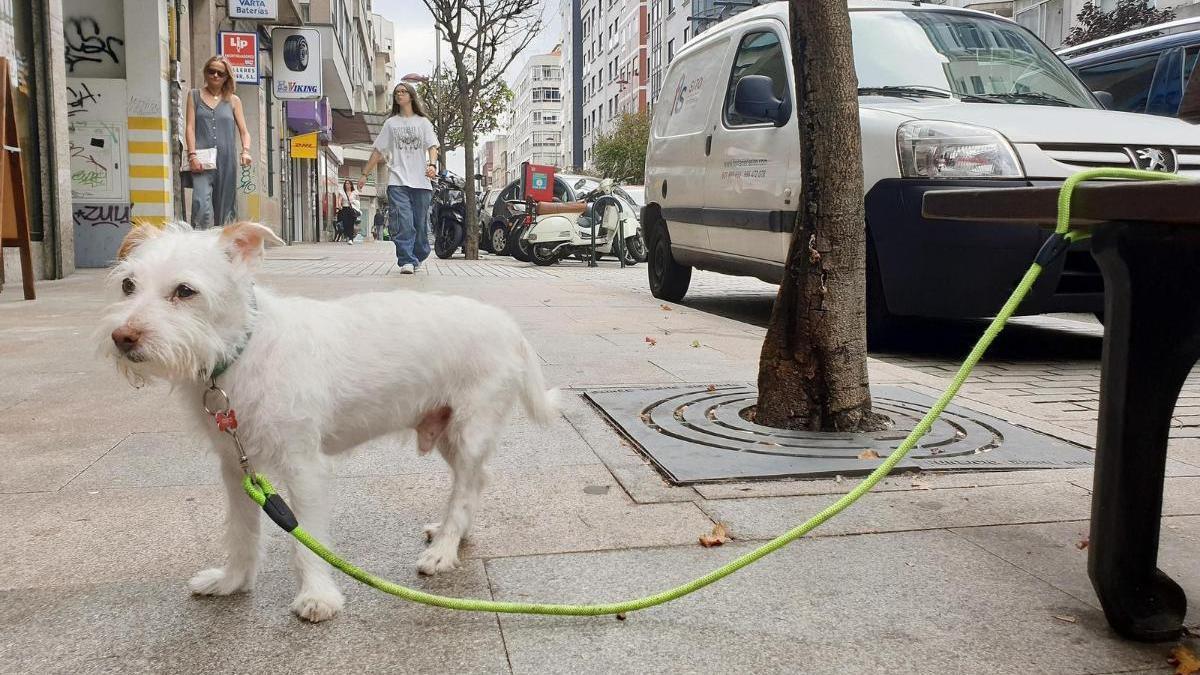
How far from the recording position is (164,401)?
4559 millimetres

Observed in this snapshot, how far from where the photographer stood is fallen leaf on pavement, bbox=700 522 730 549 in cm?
273

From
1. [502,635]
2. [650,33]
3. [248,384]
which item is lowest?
[502,635]

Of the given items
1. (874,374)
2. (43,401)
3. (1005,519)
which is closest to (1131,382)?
(1005,519)

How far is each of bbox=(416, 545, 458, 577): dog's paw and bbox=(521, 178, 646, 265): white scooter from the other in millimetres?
14653

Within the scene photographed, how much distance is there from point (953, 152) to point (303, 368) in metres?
4.30

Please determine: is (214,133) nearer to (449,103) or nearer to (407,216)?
(407,216)

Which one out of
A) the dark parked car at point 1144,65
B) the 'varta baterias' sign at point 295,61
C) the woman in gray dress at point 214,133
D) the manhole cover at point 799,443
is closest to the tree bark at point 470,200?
the 'varta baterias' sign at point 295,61

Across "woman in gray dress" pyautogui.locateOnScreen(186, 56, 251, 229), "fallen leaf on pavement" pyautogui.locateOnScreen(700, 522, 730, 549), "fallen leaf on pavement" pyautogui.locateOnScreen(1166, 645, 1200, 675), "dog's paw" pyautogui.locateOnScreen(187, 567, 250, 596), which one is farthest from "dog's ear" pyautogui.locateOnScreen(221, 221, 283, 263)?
"woman in gray dress" pyautogui.locateOnScreen(186, 56, 251, 229)

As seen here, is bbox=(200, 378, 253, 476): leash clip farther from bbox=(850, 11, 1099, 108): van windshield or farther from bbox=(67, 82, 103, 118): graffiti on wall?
bbox=(67, 82, 103, 118): graffiti on wall

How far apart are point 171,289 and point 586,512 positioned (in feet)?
4.65

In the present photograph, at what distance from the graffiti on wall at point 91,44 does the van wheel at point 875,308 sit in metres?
11.3

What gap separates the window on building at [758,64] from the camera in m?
7.11

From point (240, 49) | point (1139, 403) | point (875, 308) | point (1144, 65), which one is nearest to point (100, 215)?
point (240, 49)

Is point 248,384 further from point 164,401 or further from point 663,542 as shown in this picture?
point 164,401
